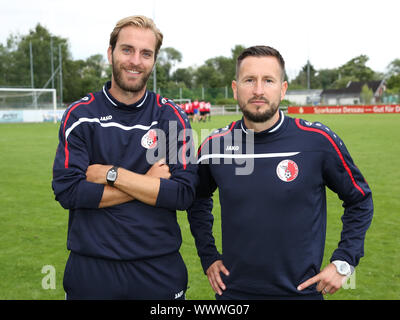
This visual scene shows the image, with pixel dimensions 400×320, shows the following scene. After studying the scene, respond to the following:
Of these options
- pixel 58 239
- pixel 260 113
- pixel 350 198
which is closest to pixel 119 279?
pixel 260 113

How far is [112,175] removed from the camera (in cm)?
253

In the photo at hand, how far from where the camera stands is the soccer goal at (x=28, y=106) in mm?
34219

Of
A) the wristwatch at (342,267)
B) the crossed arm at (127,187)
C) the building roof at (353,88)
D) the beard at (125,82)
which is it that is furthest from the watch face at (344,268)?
the building roof at (353,88)

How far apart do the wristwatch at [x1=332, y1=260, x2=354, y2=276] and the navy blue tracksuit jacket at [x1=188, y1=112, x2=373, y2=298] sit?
0.03m

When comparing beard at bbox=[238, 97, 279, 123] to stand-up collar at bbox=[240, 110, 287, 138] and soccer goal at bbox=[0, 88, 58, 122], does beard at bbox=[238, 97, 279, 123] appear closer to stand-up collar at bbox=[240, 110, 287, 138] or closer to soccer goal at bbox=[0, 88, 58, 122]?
stand-up collar at bbox=[240, 110, 287, 138]

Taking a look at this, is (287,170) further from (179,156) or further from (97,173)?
(97,173)

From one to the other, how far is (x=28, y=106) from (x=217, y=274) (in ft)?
119

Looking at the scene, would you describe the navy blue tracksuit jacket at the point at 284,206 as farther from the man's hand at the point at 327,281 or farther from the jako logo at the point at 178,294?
the jako logo at the point at 178,294

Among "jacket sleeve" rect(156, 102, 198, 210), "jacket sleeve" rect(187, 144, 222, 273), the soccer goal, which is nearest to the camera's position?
"jacket sleeve" rect(156, 102, 198, 210)

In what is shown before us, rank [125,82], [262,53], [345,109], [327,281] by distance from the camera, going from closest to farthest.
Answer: [327,281] → [262,53] → [125,82] → [345,109]

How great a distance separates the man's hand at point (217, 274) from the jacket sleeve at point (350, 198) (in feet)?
2.14

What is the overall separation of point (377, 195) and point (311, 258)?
20.5 ft

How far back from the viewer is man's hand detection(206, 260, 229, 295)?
8.55ft

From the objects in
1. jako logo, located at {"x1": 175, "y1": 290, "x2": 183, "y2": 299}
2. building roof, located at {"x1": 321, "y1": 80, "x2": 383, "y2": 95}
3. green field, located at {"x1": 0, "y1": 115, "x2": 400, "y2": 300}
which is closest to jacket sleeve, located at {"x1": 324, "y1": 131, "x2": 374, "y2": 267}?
jako logo, located at {"x1": 175, "y1": 290, "x2": 183, "y2": 299}
